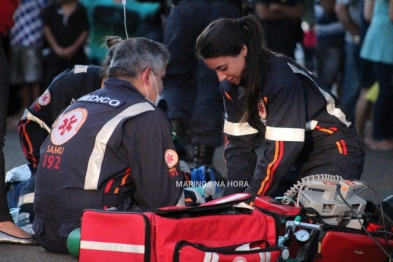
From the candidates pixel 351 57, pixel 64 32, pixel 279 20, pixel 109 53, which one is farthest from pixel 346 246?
pixel 64 32

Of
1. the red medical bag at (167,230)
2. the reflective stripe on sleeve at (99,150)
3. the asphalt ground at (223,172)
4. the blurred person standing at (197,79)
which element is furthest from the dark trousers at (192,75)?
the red medical bag at (167,230)

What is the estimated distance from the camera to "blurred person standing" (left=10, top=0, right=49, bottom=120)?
8250 mm

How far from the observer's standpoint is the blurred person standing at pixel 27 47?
825 cm

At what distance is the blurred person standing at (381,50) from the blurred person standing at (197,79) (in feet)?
4.88

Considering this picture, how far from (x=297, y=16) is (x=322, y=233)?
3.77 m

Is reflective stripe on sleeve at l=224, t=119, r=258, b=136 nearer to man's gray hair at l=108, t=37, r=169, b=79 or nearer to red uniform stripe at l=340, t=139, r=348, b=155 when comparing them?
red uniform stripe at l=340, t=139, r=348, b=155

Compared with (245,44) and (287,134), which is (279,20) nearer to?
(245,44)

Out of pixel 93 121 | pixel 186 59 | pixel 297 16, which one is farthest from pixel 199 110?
pixel 93 121

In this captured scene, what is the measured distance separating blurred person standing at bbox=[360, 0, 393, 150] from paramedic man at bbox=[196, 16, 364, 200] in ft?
9.03

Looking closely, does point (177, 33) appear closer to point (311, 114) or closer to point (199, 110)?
point (199, 110)

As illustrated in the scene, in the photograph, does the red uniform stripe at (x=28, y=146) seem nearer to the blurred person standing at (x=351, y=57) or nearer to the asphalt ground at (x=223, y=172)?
the asphalt ground at (x=223, y=172)

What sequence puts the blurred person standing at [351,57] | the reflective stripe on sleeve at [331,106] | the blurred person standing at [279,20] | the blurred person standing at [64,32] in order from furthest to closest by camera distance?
the blurred person standing at [64,32]
the blurred person standing at [351,57]
the blurred person standing at [279,20]
the reflective stripe on sleeve at [331,106]

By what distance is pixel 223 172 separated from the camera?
6.40 metres

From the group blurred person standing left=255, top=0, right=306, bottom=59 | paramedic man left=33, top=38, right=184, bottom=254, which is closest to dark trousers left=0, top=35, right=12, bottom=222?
paramedic man left=33, top=38, right=184, bottom=254
